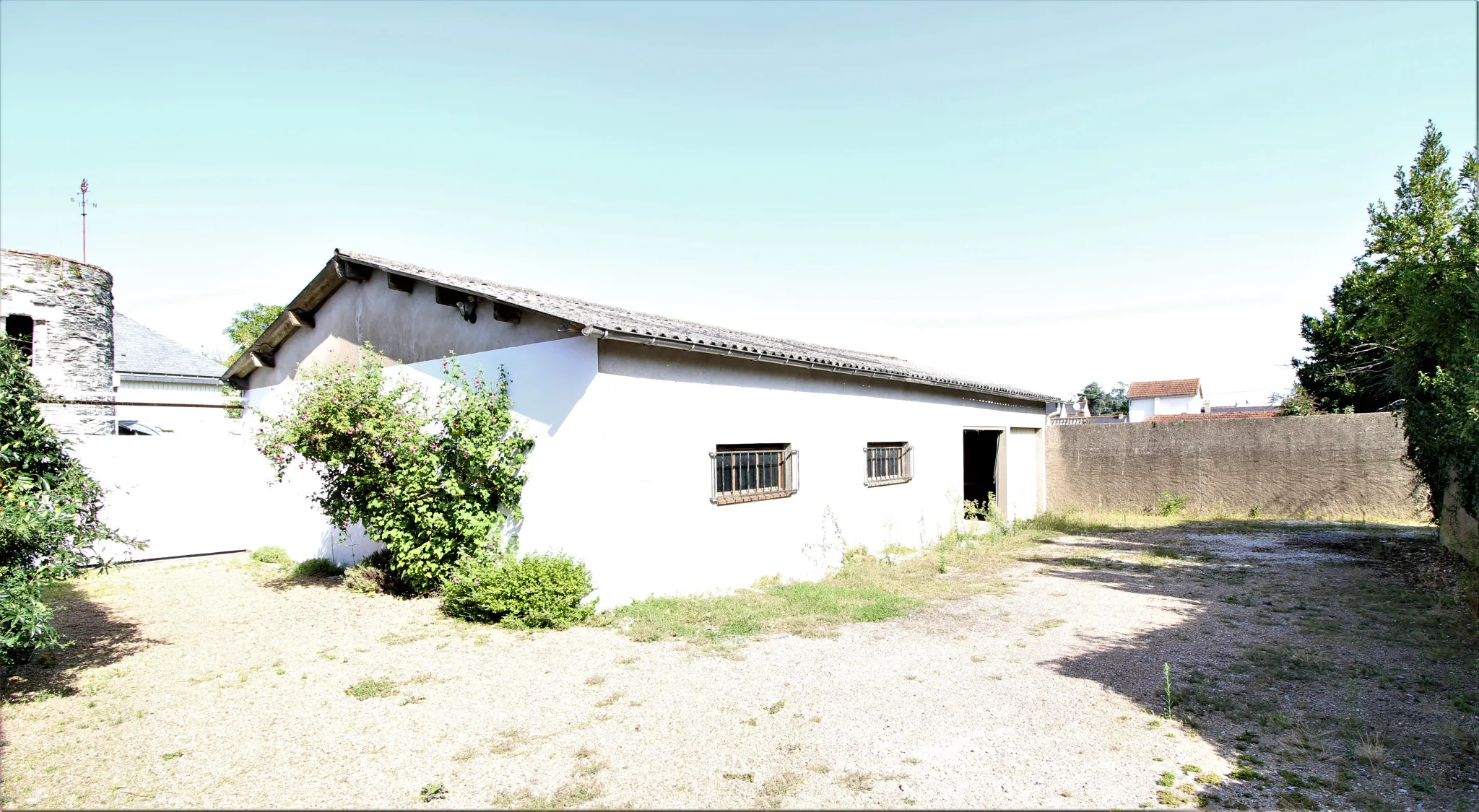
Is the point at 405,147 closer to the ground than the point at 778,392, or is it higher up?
higher up

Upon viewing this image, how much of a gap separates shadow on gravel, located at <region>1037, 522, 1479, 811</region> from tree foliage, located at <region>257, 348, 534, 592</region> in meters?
6.05

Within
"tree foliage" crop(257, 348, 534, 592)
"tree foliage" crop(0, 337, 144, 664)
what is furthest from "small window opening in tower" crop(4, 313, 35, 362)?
"tree foliage" crop(0, 337, 144, 664)

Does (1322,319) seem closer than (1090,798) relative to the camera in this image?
No

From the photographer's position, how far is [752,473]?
9250 mm

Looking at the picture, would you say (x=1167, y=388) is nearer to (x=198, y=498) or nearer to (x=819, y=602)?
(x=819, y=602)

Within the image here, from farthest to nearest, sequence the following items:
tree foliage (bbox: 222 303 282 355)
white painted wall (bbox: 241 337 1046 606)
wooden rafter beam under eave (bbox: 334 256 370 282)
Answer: tree foliage (bbox: 222 303 282 355) → wooden rafter beam under eave (bbox: 334 256 370 282) → white painted wall (bbox: 241 337 1046 606)

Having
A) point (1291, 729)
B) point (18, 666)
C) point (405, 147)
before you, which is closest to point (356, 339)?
point (405, 147)

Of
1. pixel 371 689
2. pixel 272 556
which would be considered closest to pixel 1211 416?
pixel 371 689

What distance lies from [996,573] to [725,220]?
29.5ft

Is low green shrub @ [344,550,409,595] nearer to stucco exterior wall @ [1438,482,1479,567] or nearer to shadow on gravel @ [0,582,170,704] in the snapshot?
shadow on gravel @ [0,582,170,704]

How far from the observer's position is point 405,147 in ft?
34.9

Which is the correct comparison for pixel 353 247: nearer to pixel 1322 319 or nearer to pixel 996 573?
pixel 996 573

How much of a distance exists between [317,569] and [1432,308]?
14.9 m

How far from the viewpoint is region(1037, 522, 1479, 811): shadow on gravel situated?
3812mm
